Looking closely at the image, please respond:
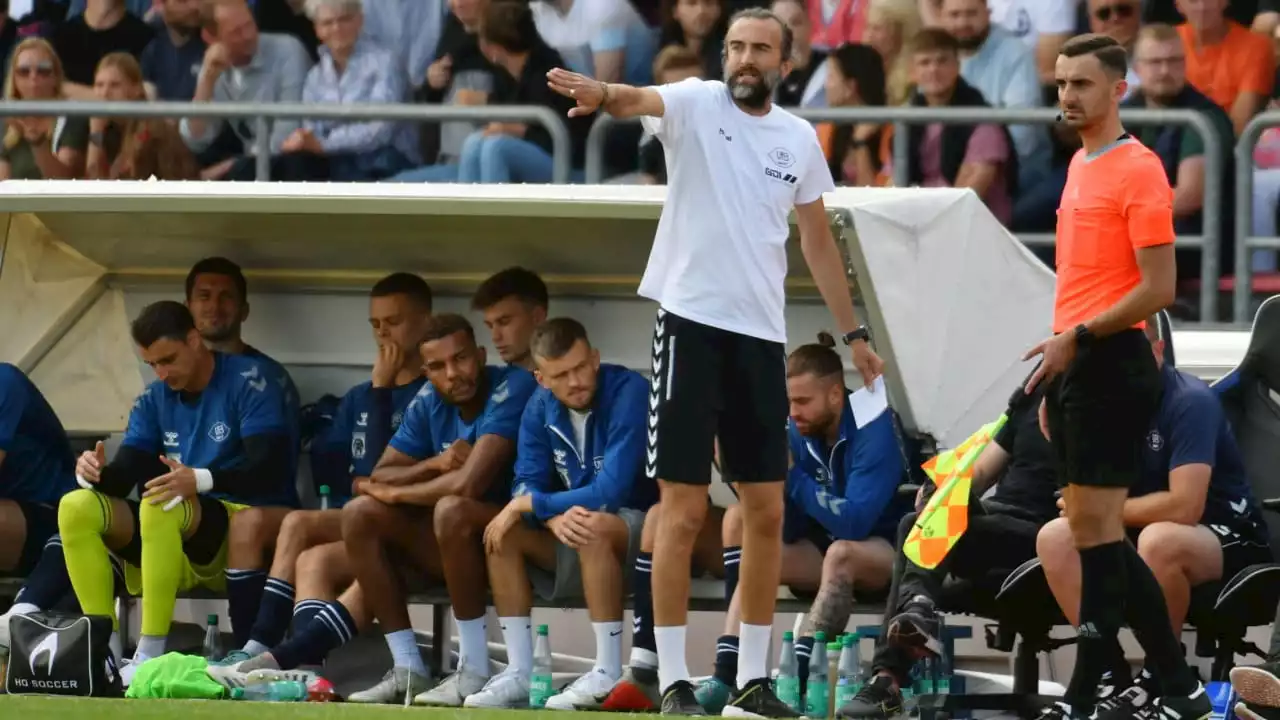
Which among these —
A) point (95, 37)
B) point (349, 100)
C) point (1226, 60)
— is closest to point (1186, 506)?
point (1226, 60)

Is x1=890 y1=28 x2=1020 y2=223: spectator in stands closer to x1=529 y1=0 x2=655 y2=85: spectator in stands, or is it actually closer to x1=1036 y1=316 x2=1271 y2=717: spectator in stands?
x1=529 y1=0 x2=655 y2=85: spectator in stands

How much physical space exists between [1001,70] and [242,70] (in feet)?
13.4

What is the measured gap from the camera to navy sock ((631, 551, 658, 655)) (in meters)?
8.48

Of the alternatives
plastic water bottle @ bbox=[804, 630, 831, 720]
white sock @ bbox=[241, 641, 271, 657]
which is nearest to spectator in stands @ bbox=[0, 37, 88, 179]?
white sock @ bbox=[241, 641, 271, 657]

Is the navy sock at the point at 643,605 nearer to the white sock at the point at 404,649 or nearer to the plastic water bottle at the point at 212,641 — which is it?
the white sock at the point at 404,649

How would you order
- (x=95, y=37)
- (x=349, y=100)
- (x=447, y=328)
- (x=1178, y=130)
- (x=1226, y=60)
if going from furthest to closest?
(x=95, y=37), (x=349, y=100), (x=1226, y=60), (x=1178, y=130), (x=447, y=328)

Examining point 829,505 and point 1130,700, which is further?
point 829,505

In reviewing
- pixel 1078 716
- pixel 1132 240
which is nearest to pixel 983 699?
pixel 1078 716

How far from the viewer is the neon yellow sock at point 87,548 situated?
907 cm

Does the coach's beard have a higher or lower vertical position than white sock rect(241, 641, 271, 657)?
higher

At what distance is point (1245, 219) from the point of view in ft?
33.8

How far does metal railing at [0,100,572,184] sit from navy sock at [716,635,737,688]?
3176 millimetres

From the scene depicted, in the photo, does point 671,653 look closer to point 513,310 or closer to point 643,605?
point 643,605

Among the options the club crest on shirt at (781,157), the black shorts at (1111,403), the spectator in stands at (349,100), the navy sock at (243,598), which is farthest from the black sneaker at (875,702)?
the spectator in stands at (349,100)
